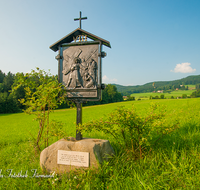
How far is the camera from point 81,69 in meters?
3.96

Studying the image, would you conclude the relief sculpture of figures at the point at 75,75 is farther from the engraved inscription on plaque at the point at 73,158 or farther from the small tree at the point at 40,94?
the engraved inscription on plaque at the point at 73,158

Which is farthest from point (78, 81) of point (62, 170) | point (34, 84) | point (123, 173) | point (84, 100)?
point (123, 173)

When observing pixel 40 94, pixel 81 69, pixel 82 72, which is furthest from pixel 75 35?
pixel 40 94

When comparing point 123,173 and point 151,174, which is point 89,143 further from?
point 151,174

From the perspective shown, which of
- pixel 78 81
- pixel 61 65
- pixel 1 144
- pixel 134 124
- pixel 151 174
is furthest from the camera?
pixel 1 144

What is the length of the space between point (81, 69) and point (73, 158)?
2533 mm

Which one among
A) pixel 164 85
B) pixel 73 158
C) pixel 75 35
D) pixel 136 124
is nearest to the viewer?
pixel 136 124

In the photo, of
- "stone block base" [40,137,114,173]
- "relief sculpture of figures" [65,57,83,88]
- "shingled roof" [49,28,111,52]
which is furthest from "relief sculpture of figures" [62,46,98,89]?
"stone block base" [40,137,114,173]

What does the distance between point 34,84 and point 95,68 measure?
2.04m

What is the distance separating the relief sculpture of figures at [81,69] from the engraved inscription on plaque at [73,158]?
6.15ft

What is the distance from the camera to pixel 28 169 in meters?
3.41

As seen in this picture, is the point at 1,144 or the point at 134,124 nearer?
the point at 134,124

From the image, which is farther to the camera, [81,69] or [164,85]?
[164,85]

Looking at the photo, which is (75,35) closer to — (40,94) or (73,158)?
(40,94)
